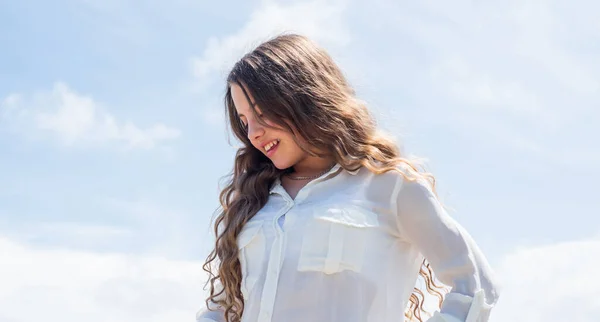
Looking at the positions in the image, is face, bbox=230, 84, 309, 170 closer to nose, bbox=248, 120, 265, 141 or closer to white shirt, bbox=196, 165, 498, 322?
nose, bbox=248, 120, 265, 141

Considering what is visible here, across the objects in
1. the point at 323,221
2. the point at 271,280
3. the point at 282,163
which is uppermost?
the point at 282,163

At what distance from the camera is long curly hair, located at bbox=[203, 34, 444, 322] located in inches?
→ 135

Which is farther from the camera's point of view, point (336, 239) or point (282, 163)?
point (282, 163)

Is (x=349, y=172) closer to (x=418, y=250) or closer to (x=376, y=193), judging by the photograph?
(x=376, y=193)

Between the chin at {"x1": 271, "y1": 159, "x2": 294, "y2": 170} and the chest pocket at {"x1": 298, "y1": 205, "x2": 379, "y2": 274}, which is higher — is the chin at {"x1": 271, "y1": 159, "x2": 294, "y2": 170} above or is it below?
above

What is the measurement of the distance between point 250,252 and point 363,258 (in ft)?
1.87

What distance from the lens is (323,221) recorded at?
10.6 ft

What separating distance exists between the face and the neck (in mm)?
37

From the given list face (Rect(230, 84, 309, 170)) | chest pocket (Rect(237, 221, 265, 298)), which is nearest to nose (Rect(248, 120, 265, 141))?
face (Rect(230, 84, 309, 170))

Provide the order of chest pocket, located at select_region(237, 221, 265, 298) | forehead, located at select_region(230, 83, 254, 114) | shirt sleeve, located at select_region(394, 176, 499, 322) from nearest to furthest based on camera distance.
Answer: shirt sleeve, located at select_region(394, 176, 499, 322), chest pocket, located at select_region(237, 221, 265, 298), forehead, located at select_region(230, 83, 254, 114)

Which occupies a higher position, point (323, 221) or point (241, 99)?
point (241, 99)

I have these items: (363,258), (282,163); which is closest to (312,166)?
(282,163)

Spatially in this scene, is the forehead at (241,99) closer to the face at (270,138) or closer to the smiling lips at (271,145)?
the face at (270,138)

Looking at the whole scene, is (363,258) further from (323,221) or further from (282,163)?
(282,163)
